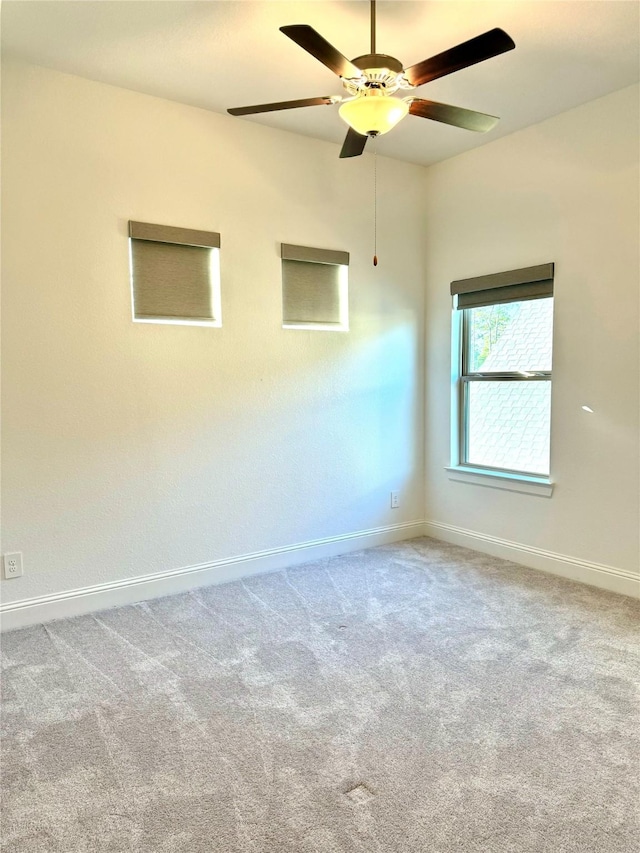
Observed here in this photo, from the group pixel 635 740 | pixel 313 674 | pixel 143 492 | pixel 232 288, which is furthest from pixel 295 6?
pixel 635 740

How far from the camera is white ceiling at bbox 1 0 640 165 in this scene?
2375mm

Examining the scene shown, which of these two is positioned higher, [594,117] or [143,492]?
[594,117]

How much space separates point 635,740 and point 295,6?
122 inches

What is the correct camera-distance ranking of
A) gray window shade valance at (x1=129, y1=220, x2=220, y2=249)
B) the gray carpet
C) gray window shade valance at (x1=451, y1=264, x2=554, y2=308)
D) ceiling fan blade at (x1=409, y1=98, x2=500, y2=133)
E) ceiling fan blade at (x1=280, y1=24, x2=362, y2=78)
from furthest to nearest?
gray window shade valance at (x1=451, y1=264, x2=554, y2=308) < gray window shade valance at (x1=129, y1=220, x2=220, y2=249) < ceiling fan blade at (x1=409, y1=98, x2=500, y2=133) < ceiling fan blade at (x1=280, y1=24, x2=362, y2=78) < the gray carpet

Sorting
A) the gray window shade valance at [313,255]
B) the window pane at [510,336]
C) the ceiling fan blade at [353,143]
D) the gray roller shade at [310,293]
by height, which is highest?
the ceiling fan blade at [353,143]

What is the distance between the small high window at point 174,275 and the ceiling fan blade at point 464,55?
1.65 meters

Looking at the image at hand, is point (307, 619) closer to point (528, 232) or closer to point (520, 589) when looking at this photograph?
point (520, 589)

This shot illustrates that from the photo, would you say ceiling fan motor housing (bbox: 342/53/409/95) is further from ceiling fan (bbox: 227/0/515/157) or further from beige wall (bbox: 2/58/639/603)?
beige wall (bbox: 2/58/639/603)

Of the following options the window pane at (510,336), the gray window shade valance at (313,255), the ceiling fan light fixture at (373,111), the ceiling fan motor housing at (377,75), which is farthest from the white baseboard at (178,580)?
the ceiling fan motor housing at (377,75)

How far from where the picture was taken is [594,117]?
3234 mm

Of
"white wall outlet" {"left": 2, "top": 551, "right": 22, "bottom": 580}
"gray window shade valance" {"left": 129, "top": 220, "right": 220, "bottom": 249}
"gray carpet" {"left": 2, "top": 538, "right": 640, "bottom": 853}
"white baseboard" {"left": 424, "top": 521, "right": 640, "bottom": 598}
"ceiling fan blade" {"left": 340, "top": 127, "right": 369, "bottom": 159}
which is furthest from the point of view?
"white baseboard" {"left": 424, "top": 521, "right": 640, "bottom": 598}

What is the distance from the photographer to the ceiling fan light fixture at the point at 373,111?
2.15 m

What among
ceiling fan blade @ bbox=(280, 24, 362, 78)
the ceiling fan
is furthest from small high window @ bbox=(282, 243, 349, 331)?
ceiling fan blade @ bbox=(280, 24, 362, 78)

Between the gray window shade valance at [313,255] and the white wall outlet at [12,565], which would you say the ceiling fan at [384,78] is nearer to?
the gray window shade valance at [313,255]
